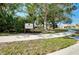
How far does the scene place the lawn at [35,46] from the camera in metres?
2.45

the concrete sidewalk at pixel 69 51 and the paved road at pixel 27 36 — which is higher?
the paved road at pixel 27 36

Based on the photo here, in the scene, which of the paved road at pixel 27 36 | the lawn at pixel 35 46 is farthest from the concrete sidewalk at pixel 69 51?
the paved road at pixel 27 36

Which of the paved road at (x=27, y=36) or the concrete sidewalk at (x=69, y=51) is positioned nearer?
the concrete sidewalk at (x=69, y=51)

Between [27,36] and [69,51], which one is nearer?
[69,51]

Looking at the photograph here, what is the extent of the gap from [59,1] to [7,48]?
68 cm

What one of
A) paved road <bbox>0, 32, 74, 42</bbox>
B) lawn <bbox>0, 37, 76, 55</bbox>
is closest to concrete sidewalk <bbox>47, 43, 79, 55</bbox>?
lawn <bbox>0, 37, 76, 55</bbox>

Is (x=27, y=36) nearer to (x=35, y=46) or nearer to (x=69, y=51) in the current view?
(x=35, y=46)

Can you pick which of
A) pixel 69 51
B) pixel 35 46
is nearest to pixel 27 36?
pixel 35 46

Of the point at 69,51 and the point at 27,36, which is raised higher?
the point at 27,36

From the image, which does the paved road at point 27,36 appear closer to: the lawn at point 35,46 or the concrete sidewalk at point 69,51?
the lawn at point 35,46

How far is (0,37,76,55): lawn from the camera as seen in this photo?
2.45 m

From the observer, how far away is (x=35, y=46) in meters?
2.48
